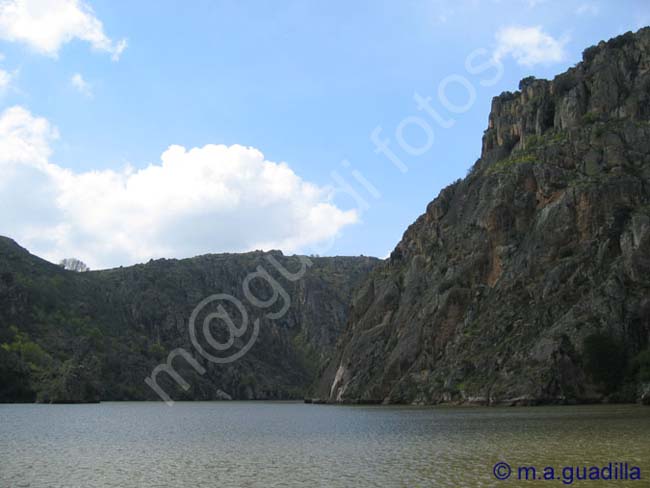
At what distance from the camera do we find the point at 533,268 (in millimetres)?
108688

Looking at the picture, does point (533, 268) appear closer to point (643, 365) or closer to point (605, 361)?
point (605, 361)

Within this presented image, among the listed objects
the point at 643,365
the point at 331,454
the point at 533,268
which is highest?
the point at 533,268

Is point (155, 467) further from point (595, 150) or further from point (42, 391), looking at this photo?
point (42, 391)

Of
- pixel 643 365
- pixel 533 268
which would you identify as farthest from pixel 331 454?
pixel 533 268

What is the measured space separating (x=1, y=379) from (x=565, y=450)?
156 meters

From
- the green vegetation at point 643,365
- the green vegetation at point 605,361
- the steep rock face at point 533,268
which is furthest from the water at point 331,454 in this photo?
the steep rock face at point 533,268

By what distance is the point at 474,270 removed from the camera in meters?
121

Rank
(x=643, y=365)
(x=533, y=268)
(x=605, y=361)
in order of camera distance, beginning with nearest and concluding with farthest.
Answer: (x=643, y=365) < (x=605, y=361) < (x=533, y=268)

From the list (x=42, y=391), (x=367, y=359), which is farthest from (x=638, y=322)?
(x=42, y=391)

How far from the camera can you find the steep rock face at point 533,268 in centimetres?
9088

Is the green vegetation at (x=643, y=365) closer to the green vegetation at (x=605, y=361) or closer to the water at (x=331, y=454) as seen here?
the green vegetation at (x=605, y=361)

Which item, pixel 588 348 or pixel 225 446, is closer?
pixel 225 446

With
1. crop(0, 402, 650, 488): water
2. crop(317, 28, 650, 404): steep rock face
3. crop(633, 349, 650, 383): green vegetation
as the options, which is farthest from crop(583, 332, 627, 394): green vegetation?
crop(0, 402, 650, 488): water

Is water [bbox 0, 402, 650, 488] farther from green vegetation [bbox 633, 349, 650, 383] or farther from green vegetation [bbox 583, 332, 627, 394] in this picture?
green vegetation [bbox 583, 332, 627, 394]
